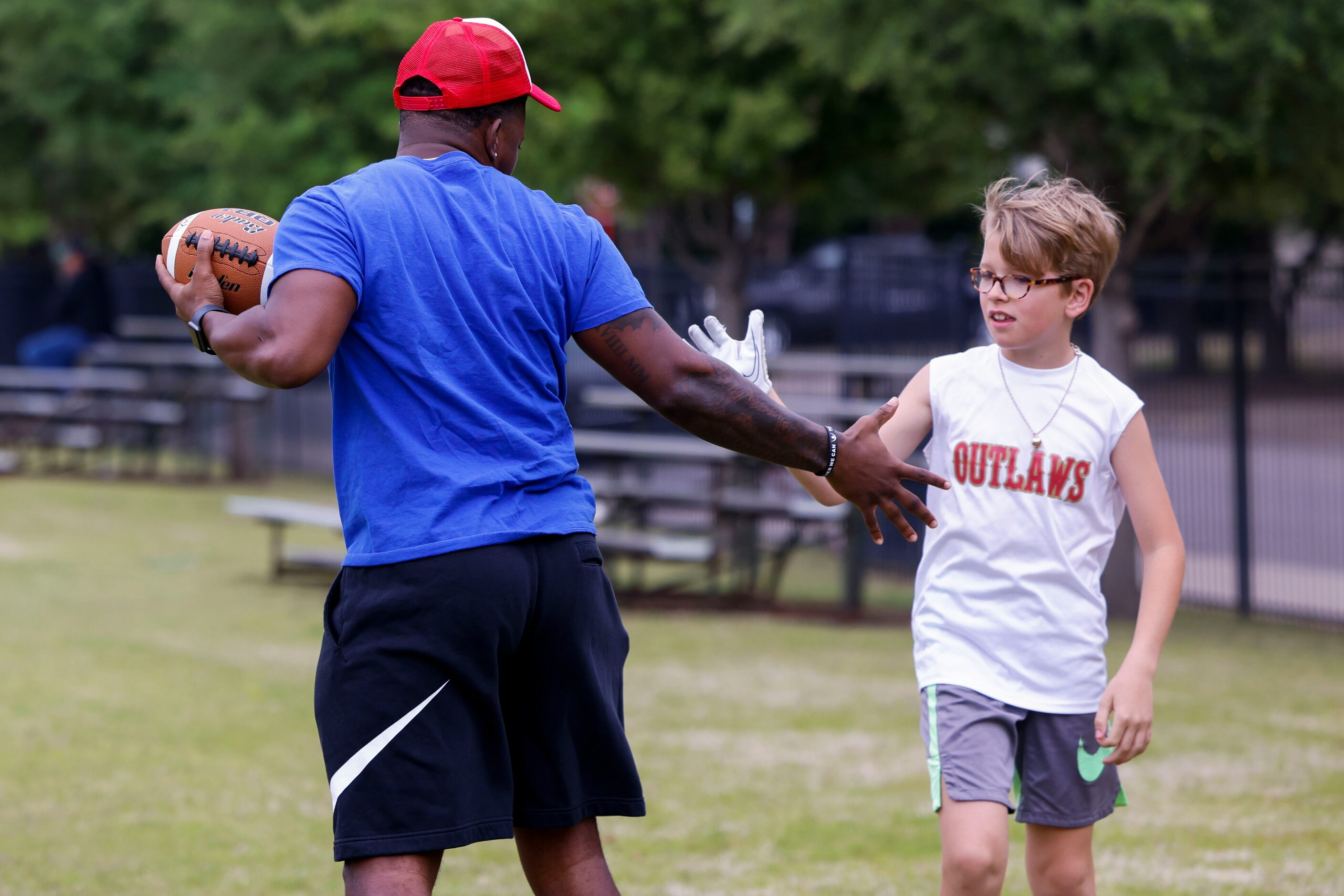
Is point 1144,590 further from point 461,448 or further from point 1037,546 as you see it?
point 461,448

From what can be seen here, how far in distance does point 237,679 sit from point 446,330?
18.2ft

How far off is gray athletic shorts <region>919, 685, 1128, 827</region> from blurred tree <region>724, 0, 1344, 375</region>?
17.8ft

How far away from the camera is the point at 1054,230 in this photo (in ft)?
10.9

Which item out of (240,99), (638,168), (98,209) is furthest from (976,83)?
(98,209)

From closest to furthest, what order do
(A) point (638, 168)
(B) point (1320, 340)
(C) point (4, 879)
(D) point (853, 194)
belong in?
(C) point (4, 879) < (B) point (1320, 340) < (A) point (638, 168) < (D) point (853, 194)

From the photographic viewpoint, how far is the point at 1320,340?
8.84 meters

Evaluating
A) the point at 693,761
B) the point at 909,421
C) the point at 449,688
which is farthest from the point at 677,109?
the point at 449,688

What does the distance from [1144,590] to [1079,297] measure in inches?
26.8

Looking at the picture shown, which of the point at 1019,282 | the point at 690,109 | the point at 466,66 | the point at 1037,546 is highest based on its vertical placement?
the point at 690,109

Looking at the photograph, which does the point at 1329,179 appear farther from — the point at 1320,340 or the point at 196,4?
the point at 196,4

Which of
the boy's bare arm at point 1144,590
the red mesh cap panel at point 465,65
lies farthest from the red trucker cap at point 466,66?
the boy's bare arm at point 1144,590

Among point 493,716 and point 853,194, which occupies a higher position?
point 853,194

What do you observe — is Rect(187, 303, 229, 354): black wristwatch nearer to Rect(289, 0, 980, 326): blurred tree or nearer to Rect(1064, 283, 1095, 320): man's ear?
Rect(1064, 283, 1095, 320): man's ear

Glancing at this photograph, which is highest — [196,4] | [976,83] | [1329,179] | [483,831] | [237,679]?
[196,4]
